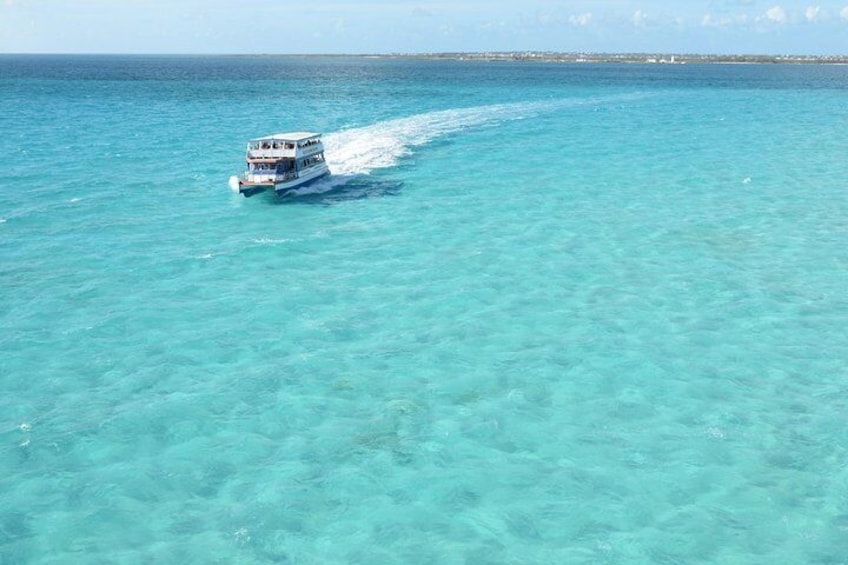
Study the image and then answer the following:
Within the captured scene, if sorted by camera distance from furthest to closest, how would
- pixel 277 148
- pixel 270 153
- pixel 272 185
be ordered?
pixel 277 148
pixel 270 153
pixel 272 185

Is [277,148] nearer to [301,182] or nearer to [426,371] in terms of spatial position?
[301,182]

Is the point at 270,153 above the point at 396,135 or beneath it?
beneath

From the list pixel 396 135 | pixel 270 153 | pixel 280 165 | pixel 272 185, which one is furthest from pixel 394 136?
pixel 272 185

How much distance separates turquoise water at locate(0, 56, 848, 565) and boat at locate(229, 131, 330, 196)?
1.45m

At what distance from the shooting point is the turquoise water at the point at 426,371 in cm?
1666

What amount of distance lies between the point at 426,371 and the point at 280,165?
27.4 metres

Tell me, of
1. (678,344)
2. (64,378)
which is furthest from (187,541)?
(678,344)

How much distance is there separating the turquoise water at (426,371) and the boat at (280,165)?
1.45m

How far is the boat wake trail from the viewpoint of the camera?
189 ft

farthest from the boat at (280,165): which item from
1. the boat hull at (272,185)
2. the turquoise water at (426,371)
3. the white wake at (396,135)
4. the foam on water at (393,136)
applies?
the white wake at (396,135)

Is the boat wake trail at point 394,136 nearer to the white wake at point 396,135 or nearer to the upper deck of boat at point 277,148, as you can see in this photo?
the white wake at point 396,135

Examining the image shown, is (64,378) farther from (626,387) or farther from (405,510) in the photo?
(626,387)

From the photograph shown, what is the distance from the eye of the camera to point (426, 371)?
77.3ft

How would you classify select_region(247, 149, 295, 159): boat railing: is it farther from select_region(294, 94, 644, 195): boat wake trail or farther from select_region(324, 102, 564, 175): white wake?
select_region(324, 102, 564, 175): white wake
